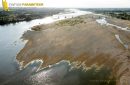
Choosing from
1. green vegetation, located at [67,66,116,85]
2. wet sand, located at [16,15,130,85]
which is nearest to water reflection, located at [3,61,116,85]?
green vegetation, located at [67,66,116,85]

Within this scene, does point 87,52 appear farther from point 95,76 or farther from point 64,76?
point 95,76

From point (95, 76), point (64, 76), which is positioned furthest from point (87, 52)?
point (95, 76)

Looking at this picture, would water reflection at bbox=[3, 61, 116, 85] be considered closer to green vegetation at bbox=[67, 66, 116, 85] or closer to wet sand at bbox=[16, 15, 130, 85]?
green vegetation at bbox=[67, 66, 116, 85]

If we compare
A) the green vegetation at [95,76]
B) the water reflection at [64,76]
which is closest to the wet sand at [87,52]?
the green vegetation at [95,76]

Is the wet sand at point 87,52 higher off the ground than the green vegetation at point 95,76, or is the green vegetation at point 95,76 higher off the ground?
the wet sand at point 87,52

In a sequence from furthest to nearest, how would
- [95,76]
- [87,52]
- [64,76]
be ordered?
[87,52] → [64,76] → [95,76]

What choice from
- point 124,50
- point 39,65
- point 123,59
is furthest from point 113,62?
point 39,65

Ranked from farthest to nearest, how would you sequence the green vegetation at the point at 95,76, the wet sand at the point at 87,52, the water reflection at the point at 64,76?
the wet sand at the point at 87,52
the water reflection at the point at 64,76
the green vegetation at the point at 95,76

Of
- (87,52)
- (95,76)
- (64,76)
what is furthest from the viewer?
(87,52)

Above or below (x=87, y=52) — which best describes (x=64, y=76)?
below

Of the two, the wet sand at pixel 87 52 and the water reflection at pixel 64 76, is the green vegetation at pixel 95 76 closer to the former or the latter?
the water reflection at pixel 64 76

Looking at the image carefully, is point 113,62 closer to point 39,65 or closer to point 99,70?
point 99,70
